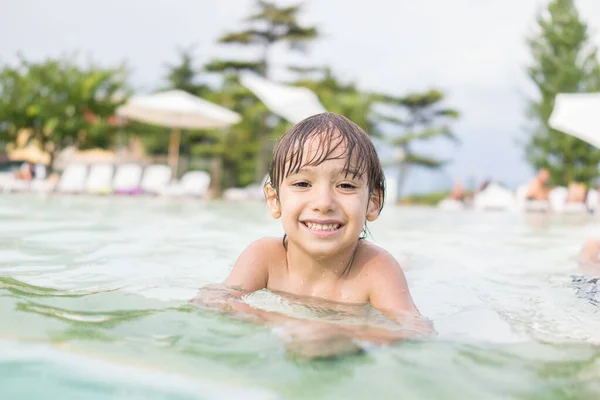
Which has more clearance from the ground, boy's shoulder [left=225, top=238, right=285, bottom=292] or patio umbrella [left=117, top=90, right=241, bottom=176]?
patio umbrella [left=117, top=90, right=241, bottom=176]

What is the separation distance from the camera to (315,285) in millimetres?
2451

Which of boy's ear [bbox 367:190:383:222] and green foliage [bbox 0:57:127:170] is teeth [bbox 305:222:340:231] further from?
green foliage [bbox 0:57:127:170]

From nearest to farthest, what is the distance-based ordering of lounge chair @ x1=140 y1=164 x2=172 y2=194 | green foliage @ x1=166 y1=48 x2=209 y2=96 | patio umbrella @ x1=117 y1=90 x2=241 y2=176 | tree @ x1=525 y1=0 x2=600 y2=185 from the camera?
lounge chair @ x1=140 y1=164 x2=172 y2=194
patio umbrella @ x1=117 y1=90 x2=241 y2=176
tree @ x1=525 y1=0 x2=600 y2=185
green foliage @ x1=166 y1=48 x2=209 y2=96

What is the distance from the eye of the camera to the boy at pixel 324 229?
Result: 214 cm

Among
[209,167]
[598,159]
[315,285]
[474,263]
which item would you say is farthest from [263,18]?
[315,285]

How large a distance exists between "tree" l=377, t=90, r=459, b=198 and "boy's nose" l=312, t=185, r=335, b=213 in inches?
911

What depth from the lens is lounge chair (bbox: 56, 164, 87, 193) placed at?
15812mm

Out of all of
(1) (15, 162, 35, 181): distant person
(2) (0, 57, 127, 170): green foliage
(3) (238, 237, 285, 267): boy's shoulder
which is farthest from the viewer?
(2) (0, 57, 127, 170): green foliage

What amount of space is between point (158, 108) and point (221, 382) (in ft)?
54.3

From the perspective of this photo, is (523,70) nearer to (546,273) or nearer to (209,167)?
(209,167)

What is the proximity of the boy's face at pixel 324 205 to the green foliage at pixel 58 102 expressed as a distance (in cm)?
2098

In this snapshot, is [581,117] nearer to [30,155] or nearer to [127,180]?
[127,180]

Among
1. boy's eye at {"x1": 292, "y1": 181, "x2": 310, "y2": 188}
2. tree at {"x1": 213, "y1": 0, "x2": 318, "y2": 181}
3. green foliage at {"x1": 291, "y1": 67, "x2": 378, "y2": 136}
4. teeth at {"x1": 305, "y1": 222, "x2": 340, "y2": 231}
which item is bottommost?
teeth at {"x1": 305, "y1": 222, "x2": 340, "y2": 231}

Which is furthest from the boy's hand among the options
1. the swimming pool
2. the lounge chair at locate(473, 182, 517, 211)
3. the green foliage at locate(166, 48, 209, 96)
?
the green foliage at locate(166, 48, 209, 96)
